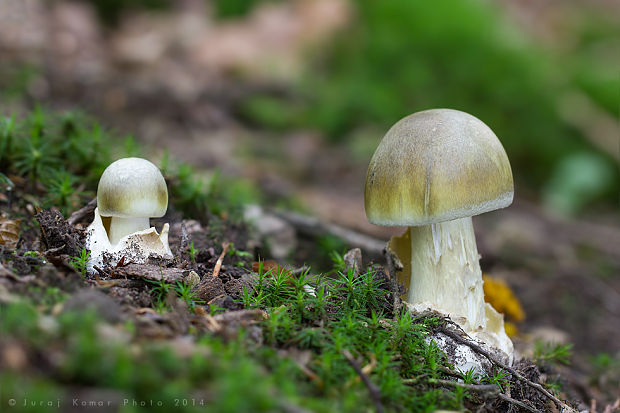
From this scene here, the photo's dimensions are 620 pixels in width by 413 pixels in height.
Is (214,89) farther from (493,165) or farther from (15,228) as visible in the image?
(493,165)

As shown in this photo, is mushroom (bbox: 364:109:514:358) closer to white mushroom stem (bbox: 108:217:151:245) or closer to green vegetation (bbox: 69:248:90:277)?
white mushroom stem (bbox: 108:217:151:245)

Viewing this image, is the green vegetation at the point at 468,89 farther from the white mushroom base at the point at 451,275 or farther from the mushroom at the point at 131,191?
the mushroom at the point at 131,191

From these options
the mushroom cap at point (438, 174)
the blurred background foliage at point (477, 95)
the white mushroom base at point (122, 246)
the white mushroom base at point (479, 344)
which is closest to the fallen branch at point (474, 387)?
the white mushroom base at point (479, 344)

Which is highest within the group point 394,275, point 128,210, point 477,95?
point 477,95

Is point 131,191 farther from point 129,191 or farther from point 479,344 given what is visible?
point 479,344

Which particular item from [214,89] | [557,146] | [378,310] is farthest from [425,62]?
[378,310]

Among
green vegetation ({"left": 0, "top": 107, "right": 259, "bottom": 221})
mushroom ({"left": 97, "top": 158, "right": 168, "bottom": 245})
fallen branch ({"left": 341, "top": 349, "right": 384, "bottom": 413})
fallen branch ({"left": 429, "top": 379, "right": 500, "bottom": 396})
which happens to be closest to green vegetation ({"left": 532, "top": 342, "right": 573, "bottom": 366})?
fallen branch ({"left": 429, "top": 379, "right": 500, "bottom": 396})

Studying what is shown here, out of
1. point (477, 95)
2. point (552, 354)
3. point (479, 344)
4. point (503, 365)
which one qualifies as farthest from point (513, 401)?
point (477, 95)
